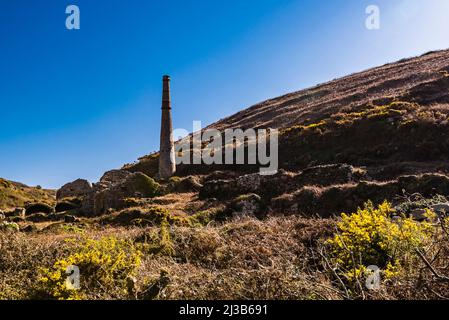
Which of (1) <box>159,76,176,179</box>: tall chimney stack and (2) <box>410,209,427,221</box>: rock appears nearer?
(2) <box>410,209,427,221</box>: rock

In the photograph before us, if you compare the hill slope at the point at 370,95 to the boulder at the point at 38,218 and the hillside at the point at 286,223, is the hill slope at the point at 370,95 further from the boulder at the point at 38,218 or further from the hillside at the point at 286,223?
the boulder at the point at 38,218

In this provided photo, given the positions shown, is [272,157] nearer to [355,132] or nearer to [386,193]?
[355,132]

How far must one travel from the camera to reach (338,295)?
200 inches

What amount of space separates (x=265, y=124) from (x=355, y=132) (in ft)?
52.2

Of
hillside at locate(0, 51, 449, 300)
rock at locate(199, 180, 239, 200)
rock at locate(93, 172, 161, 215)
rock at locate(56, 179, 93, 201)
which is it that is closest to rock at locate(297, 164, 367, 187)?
hillside at locate(0, 51, 449, 300)

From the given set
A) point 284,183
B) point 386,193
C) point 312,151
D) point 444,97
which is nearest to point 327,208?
point 386,193

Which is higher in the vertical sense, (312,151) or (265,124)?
(265,124)

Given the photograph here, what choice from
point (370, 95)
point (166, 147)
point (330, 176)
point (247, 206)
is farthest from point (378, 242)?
point (370, 95)

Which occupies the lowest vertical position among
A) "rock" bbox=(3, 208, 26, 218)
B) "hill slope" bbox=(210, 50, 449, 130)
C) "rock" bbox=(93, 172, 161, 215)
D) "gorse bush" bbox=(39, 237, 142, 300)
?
"gorse bush" bbox=(39, 237, 142, 300)

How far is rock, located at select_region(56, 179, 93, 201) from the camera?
33.6 metres

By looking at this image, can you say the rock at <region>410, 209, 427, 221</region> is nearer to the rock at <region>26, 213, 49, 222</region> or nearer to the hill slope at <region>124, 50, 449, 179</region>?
the hill slope at <region>124, 50, 449, 179</region>

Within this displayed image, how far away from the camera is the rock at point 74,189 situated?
33.6 metres

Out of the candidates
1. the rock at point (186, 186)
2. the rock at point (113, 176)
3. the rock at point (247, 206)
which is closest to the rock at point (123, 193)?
the rock at point (186, 186)
